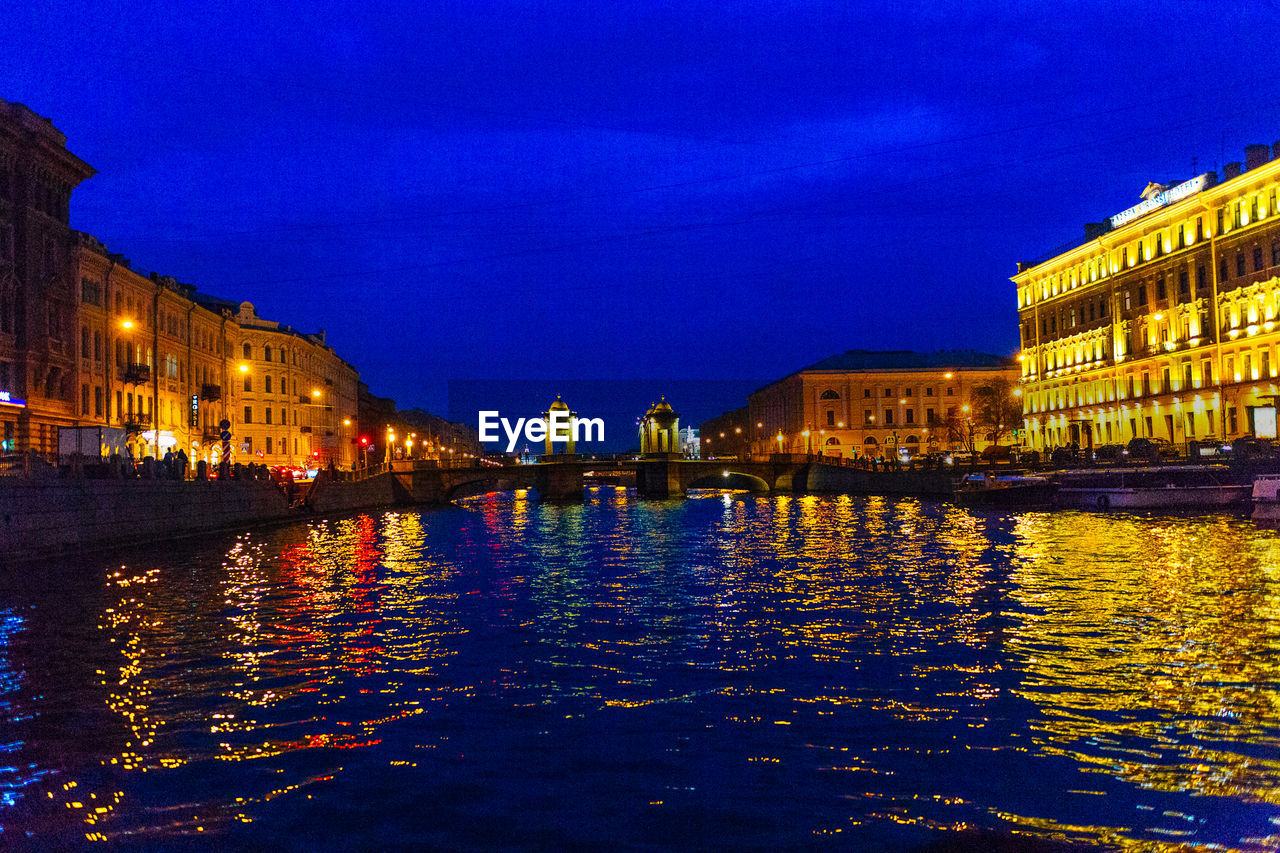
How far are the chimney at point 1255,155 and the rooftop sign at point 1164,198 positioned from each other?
9.14 ft

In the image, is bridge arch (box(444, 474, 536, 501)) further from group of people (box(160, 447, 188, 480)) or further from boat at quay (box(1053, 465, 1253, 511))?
boat at quay (box(1053, 465, 1253, 511))

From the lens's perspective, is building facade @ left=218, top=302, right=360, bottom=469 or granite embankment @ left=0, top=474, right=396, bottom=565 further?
building facade @ left=218, top=302, right=360, bottom=469

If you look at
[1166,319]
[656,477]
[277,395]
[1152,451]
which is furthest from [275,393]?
[1166,319]

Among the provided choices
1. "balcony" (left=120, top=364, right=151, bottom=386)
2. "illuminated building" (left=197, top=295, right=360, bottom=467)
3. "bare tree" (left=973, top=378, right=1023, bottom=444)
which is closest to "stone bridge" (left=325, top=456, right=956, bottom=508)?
"illuminated building" (left=197, top=295, right=360, bottom=467)

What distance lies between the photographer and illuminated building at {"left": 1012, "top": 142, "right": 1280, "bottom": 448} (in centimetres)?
6981

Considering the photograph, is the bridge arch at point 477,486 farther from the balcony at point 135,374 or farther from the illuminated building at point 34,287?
the illuminated building at point 34,287

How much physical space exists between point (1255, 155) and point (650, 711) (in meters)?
77.8

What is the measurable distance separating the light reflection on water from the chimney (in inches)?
2386

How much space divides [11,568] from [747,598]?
19.8 metres

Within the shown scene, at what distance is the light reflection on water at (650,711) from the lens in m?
8.55

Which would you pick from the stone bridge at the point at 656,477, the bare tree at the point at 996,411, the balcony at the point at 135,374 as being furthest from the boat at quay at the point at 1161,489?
the balcony at the point at 135,374

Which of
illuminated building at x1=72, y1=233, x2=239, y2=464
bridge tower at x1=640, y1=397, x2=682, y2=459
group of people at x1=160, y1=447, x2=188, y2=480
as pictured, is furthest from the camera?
bridge tower at x1=640, y1=397, x2=682, y2=459

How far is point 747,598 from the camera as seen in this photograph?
22.1m

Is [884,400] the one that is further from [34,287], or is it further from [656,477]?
[34,287]
